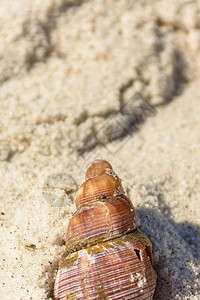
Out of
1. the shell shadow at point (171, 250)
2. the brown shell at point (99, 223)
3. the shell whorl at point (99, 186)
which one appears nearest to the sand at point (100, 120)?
the shell shadow at point (171, 250)

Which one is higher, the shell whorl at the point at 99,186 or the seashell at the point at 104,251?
the shell whorl at the point at 99,186

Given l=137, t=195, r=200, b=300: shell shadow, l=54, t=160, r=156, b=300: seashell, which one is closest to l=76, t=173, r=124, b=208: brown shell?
l=54, t=160, r=156, b=300: seashell

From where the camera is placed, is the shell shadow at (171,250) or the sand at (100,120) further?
the sand at (100,120)

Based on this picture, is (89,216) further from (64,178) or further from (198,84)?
(198,84)

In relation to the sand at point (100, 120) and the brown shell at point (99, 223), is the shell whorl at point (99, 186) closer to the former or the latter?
the brown shell at point (99, 223)

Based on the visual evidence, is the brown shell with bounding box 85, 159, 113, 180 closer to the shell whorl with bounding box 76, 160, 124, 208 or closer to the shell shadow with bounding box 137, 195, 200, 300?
the shell whorl with bounding box 76, 160, 124, 208

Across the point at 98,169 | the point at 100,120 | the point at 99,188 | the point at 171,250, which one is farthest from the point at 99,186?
the point at 100,120
